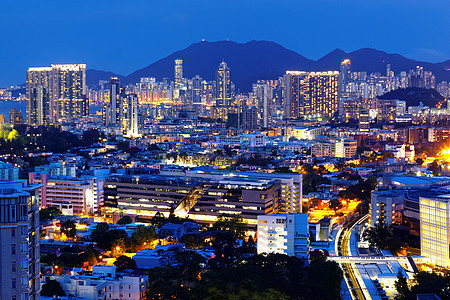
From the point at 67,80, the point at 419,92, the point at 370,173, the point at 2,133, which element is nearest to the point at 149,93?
the point at 67,80

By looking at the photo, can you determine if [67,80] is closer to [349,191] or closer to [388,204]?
[349,191]

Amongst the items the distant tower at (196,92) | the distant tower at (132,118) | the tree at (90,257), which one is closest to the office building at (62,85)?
the distant tower at (132,118)

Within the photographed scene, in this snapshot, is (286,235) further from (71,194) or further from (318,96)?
(318,96)

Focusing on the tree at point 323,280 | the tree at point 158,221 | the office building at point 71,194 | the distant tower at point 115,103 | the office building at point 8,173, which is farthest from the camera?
the distant tower at point 115,103

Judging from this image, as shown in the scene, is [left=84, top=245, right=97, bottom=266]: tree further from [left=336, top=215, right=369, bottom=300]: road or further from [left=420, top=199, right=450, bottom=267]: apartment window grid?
[left=420, top=199, right=450, bottom=267]: apartment window grid

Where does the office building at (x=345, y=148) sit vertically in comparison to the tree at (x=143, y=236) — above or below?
above

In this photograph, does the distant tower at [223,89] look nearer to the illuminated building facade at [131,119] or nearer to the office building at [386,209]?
the illuminated building facade at [131,119]

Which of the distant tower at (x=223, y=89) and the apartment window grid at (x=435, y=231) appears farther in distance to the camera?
the distant tower at (x=223, y=89)
